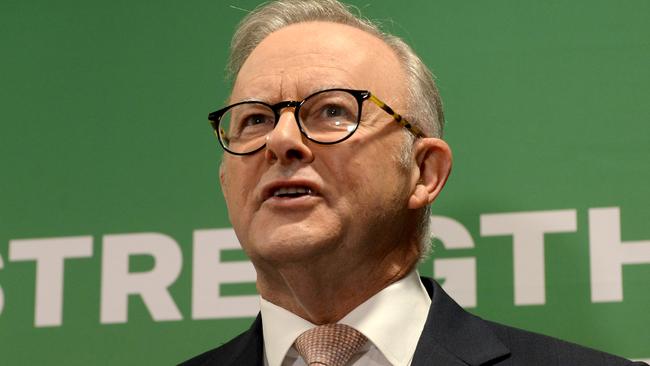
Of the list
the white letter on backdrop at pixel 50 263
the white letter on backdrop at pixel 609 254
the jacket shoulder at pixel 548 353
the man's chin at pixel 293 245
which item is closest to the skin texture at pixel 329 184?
the man's chin at pixel 293 245

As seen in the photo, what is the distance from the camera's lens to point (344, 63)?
2398 mm

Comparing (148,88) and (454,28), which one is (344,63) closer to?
(454,28)

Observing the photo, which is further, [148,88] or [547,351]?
[148,88]

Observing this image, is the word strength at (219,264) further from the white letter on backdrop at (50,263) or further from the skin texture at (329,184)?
the skin texture at (329,184)

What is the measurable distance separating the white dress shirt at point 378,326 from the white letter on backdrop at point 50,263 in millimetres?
765

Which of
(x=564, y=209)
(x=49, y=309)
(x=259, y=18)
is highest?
(x=259, y=18)

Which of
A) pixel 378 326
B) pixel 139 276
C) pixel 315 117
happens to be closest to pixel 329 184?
pixel 315 117

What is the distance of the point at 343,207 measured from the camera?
2291 mm

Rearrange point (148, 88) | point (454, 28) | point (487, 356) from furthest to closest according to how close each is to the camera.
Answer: point (148, 88)
point (454, 28)
point (487, 356)

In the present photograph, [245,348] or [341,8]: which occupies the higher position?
[341,8]

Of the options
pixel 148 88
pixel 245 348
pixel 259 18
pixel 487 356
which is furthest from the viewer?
pixel 148 88

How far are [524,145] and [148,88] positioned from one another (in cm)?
94

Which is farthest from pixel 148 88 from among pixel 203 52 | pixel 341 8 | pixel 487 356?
pixel 487 356

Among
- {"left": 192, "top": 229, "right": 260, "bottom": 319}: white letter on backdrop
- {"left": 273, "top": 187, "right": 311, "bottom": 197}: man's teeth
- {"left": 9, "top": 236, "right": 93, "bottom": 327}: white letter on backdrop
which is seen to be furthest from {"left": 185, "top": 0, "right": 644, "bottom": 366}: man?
{"left": 9, "top": 236, "right": 93, "bottom": 327}: white letter on backdrop
